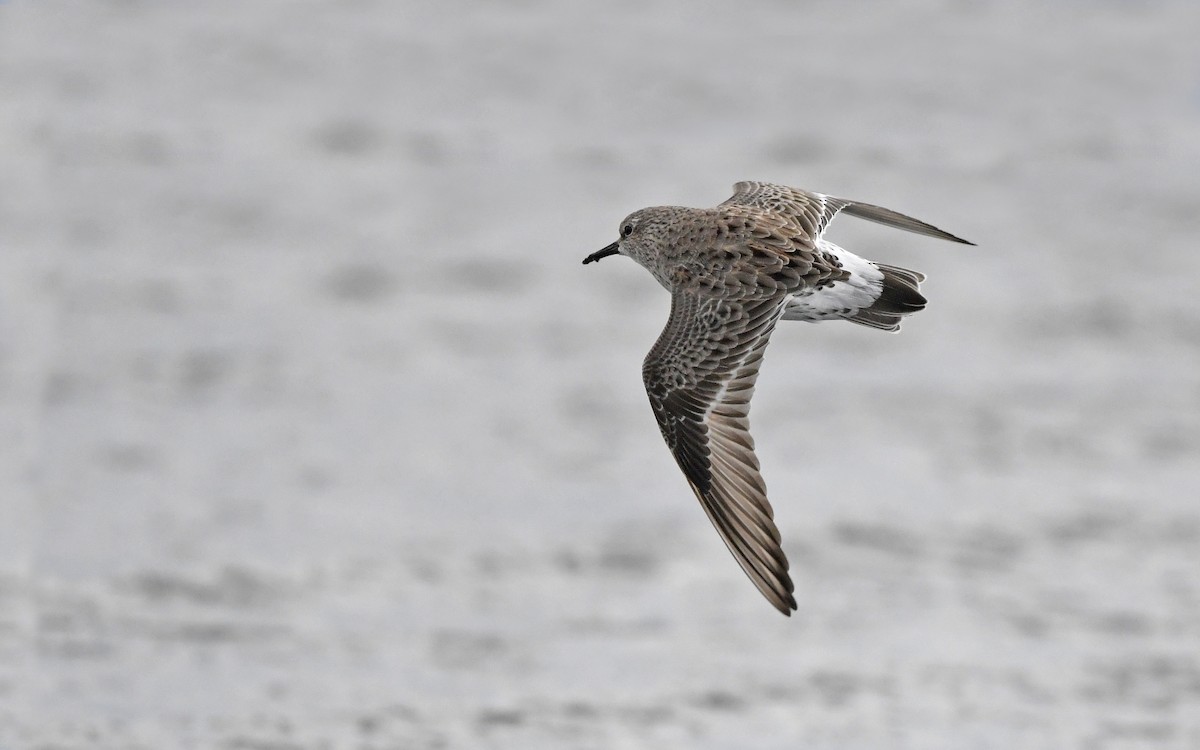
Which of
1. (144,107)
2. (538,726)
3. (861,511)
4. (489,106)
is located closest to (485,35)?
(489,106)

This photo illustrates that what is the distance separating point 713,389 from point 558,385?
19.8 meters

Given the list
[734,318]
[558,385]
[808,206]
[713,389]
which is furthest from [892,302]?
A: [558,385]

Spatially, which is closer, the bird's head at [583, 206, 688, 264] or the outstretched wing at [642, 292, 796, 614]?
the outstretched wing at [642, 292, 796, 614]

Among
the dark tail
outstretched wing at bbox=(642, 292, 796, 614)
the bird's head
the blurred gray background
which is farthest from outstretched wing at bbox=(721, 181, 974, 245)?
the blurred gray background

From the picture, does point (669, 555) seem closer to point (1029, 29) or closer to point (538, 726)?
point (538, 726)

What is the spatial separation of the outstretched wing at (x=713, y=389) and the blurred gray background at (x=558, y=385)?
12.4 metres

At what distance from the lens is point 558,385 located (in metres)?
28.3

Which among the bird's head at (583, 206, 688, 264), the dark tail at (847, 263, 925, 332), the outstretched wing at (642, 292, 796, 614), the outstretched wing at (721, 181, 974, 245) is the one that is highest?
the outstretched wing at (721, 181, 974, 245)

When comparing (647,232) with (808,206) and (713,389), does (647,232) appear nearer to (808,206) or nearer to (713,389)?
(808,206)

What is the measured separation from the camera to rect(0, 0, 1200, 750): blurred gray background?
73.0ft

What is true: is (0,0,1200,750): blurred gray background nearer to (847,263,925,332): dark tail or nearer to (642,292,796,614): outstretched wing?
(642,292,796,614): outstretched wing

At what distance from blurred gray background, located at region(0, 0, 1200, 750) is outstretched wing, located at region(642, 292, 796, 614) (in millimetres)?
12427

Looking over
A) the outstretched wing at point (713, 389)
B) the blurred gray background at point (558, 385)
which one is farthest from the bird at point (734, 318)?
the blurred gray background at point (558, 385)

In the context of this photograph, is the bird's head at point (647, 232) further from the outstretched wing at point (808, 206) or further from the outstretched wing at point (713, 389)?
the outstretched wing at point (713, 389)
